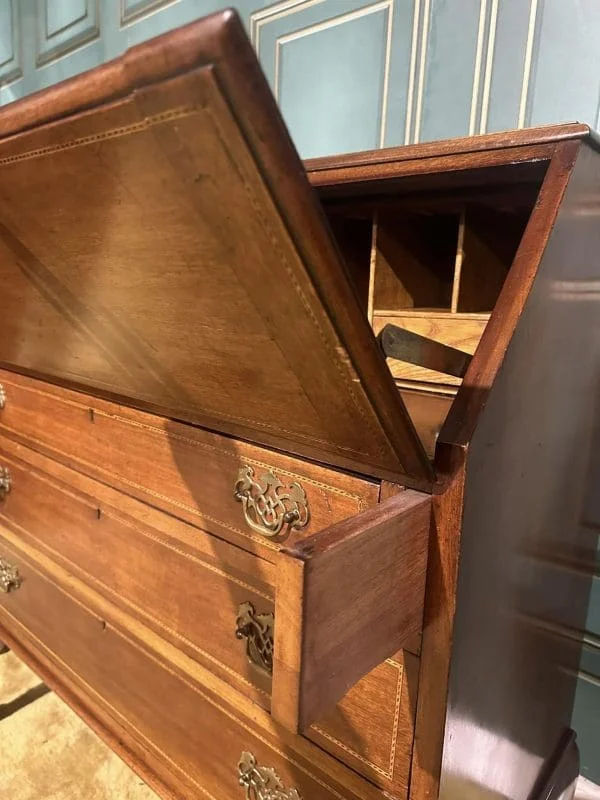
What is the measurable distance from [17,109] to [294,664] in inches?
20.2

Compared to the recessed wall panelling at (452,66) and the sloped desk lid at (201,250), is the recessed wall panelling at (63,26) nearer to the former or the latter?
the recessed wall panelling at (452,66)

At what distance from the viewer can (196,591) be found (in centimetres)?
94

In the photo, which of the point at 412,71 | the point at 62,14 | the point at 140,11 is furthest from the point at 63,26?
the point at 412,71

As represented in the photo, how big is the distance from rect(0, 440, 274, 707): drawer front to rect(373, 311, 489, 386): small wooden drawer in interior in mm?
379

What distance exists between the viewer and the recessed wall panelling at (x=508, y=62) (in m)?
1.12

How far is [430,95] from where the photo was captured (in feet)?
4.20

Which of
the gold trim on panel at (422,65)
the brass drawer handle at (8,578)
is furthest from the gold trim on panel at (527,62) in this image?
the brass drawer handle at (8,578)

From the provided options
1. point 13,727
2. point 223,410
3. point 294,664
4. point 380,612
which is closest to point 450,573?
point 380,612

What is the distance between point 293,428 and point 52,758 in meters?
1.10

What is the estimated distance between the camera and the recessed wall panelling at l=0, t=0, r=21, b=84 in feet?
7.95

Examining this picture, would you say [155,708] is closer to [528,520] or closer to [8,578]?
[8,578]

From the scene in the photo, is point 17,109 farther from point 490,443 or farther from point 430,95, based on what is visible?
point 430,95

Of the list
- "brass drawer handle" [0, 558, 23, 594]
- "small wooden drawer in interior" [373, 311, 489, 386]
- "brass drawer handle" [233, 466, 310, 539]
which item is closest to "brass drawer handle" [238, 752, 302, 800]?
"brass drawer handle" [233, 466, 310, 539]

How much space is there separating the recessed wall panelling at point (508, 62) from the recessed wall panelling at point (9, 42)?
210cm
